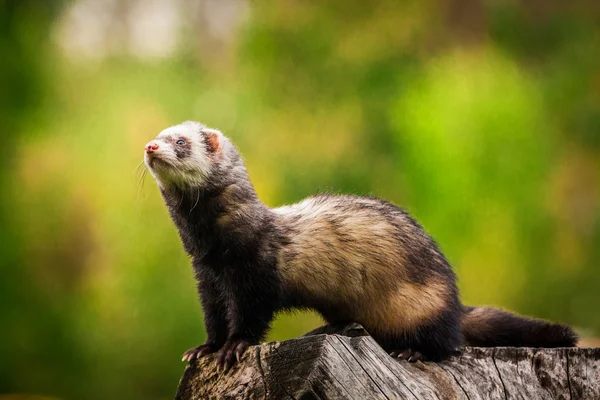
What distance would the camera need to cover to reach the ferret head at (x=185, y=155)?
7.65 feet

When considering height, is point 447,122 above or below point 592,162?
above

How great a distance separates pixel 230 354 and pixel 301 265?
559 mm

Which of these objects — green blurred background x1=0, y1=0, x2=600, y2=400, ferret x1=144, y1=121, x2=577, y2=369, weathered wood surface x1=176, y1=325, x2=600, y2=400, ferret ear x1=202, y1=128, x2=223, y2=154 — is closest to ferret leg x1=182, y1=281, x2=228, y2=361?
ferret x1=144, y1=121, x2=577, y2=369

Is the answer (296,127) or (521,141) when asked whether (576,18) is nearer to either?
(521,141)

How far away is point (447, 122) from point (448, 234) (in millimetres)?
832

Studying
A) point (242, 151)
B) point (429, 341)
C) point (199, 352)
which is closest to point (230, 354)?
point (199, 352)

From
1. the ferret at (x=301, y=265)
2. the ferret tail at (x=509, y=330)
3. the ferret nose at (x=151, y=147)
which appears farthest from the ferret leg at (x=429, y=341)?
the ferret nose at (x=151, y=147)

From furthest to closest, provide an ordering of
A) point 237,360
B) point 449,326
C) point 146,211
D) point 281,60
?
1. point 281,60
2. point 146,211
3. point 449,326
4. point 237,360

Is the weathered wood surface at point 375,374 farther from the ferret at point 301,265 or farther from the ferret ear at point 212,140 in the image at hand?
the ferret ear at point 212,140

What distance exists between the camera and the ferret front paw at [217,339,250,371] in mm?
1857

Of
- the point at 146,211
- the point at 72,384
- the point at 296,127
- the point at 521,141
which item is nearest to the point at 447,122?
the point at 521,141

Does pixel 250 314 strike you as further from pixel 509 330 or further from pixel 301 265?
pixel 509 330

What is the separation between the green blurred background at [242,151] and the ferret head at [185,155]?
109 inches

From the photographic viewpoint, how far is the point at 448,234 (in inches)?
211
